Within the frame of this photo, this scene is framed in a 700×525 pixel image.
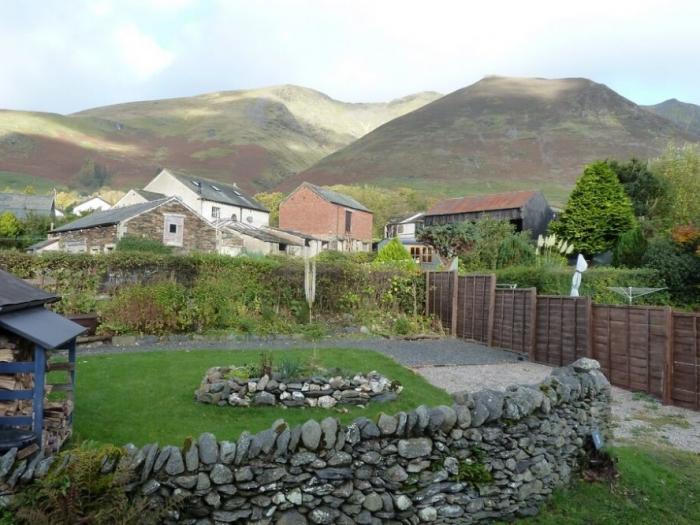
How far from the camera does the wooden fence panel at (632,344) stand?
941cm

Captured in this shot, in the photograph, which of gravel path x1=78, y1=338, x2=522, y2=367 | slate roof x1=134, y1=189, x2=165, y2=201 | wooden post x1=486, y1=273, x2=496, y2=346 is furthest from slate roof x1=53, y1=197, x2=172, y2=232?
wooden post x1=486, y1=273, x2=496, y2=346

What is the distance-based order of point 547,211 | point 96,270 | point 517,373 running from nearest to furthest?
1. point 517,373
2. point 96,270
3. point 547,211

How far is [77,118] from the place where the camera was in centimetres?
16638

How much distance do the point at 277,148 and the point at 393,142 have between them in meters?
45.1

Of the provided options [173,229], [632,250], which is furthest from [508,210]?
[173,229]

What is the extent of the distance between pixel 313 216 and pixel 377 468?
153 feet

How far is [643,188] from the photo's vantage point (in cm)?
3762

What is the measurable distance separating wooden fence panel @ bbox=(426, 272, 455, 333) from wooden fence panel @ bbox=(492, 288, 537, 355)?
2674 mm

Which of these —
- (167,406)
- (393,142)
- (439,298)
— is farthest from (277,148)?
(167,406)

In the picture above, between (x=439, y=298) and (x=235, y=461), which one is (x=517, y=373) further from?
(x=235, y=461)

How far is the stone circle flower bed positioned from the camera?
7766 mm

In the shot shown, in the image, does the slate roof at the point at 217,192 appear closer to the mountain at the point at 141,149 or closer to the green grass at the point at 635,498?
the green grass at the point at 635,498

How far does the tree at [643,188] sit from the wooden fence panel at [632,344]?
102 ft

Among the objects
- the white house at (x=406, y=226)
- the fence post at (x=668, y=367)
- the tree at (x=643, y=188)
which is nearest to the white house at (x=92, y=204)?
the white house at (x=406, y=226)
